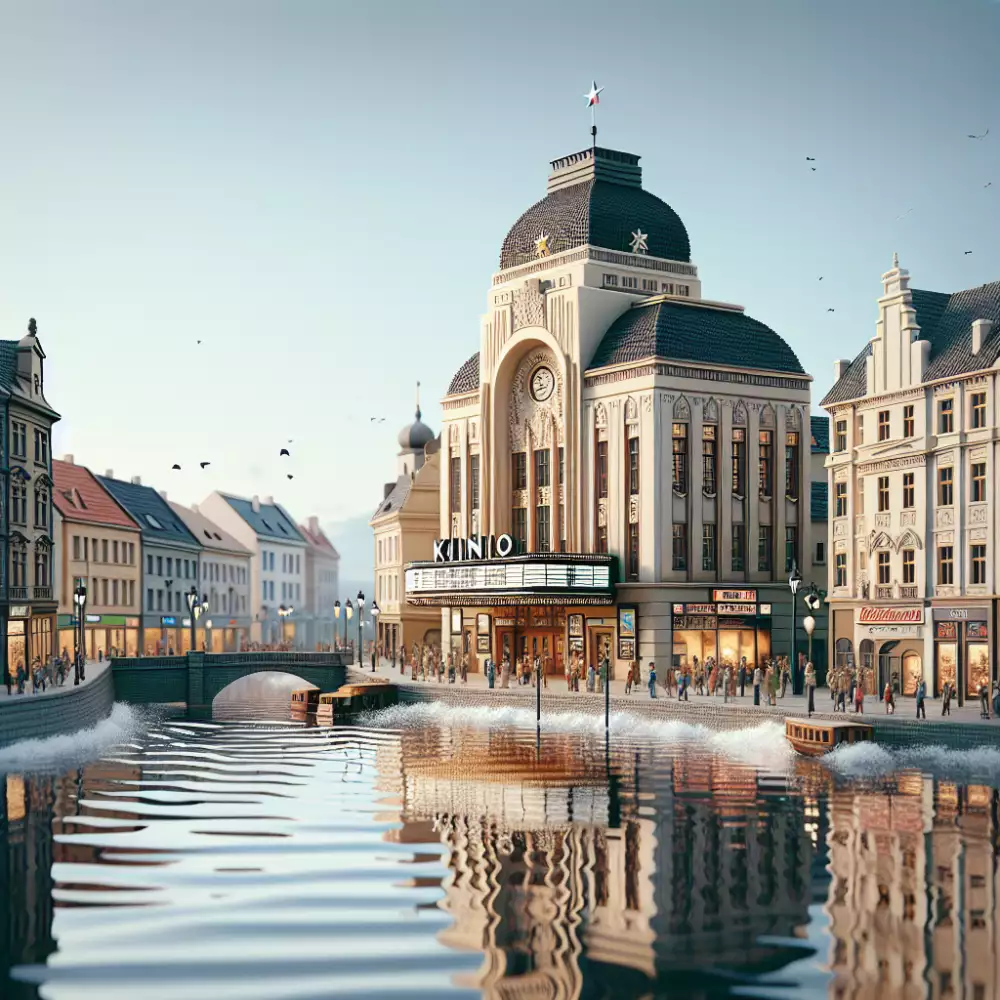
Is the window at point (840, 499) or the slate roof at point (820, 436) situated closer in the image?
the window at point (840, 499)

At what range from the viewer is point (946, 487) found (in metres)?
68.8

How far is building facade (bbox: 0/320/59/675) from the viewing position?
74938 millimetres

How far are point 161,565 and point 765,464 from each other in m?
58.5

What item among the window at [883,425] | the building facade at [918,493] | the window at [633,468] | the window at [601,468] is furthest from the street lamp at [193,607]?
the window at [883,425]

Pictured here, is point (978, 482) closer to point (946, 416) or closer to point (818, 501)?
point (946, 416)

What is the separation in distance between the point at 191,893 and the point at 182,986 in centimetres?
716

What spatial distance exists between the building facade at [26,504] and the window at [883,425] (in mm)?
41682

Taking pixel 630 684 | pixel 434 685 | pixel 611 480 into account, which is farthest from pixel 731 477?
pixel 434 685

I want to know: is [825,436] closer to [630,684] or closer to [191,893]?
[630,684]

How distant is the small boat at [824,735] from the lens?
5567cm

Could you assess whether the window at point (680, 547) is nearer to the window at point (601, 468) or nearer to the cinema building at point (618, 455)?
the cinema building at point (618, 455)

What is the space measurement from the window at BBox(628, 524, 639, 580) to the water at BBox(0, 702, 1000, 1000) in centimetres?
2804

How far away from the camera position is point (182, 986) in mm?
26422

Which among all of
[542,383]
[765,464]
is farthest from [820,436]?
[542,383]
